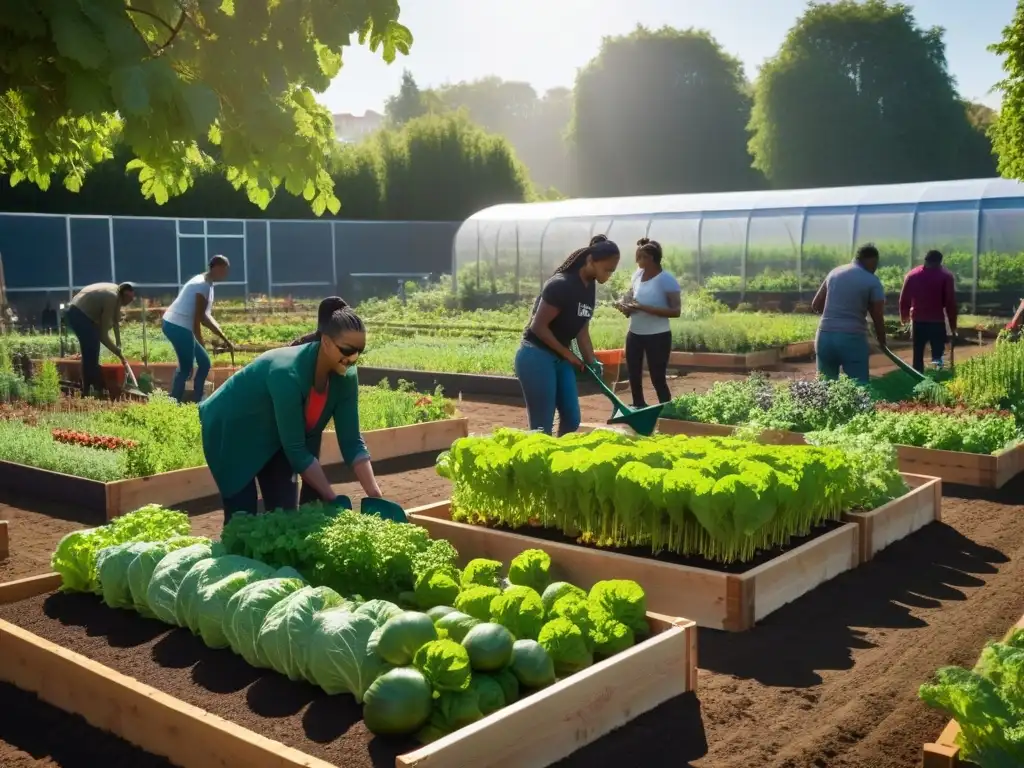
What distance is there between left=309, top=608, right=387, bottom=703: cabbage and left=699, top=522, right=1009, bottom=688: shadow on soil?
1.63 meters

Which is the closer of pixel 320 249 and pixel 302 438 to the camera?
pixel 302 438

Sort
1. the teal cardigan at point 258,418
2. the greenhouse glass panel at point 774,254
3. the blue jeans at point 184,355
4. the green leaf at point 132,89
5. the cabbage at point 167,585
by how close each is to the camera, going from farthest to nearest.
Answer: the greenhouse glass panel at point 774,254, the blue jeans at point 184,355, the teal cardigan at point 258,418, the cabbage at point 167,585, the green leaf at point 132,89

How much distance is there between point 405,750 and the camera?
325cm

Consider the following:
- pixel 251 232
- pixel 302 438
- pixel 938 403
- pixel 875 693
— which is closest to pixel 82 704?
pixel 302 438

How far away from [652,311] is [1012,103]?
7014 millimetres

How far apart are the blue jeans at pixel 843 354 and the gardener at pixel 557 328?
9.94 feet

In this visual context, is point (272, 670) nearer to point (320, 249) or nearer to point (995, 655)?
point (995, 655)

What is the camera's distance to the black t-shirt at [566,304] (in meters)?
6.77

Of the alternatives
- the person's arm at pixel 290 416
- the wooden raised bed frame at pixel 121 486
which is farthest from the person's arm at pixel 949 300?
the person's arm at pixel 290 416

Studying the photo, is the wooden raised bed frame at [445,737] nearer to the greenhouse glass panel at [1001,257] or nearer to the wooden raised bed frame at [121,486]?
the wooden raised bed frame at [121,486]

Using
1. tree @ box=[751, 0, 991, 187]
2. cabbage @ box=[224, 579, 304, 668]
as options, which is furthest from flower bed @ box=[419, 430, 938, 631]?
→ tree @ box=[751, 0, 991, 187]

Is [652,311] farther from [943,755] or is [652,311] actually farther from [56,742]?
[56,742]

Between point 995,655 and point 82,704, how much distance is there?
329 centimetres

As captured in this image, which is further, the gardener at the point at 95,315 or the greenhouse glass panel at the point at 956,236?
the greenhouse glass panel at the point at 956,236
